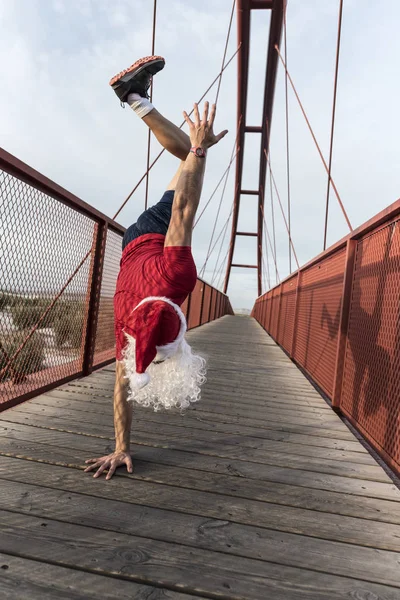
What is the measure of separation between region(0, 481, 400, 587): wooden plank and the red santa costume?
409mm

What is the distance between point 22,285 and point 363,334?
1.95 m

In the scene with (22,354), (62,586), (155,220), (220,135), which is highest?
(220,135)

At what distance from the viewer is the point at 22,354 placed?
2.35 meters

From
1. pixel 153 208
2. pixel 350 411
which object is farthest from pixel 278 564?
pixel 350 411

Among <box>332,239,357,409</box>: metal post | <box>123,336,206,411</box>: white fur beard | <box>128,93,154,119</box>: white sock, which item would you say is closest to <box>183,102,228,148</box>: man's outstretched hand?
<box>128,93,154,119</box>: white sock

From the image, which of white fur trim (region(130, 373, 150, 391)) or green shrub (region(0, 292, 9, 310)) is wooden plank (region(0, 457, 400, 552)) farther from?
green shrub (region(0, 292, 9, 310))

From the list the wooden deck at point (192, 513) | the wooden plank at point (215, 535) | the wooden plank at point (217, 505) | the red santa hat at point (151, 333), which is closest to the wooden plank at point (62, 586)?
the wooden deck at point (192, 513)

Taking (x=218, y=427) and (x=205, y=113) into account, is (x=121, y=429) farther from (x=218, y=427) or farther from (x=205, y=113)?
(x=205, y=113)

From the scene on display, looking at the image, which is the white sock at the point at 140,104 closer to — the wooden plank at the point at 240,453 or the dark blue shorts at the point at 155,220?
the dark blue shorts at the point at 155,220

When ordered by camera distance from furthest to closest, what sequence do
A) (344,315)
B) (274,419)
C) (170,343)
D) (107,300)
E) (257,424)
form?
(107,300)
(344,315)
(274,419)
(257,424)
(170,343)

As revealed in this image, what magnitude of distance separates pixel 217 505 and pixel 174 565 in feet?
1.14

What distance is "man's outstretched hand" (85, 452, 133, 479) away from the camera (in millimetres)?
1449

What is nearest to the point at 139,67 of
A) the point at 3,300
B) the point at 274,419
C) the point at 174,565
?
the point at 3,300

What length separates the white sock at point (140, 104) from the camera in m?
1.40
